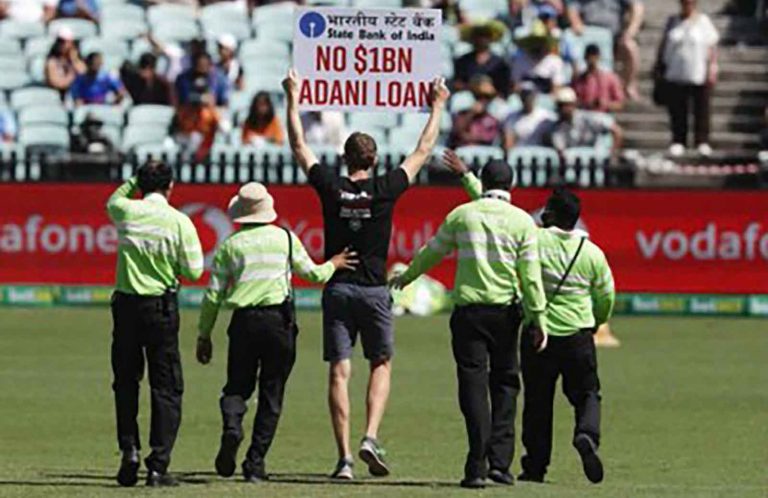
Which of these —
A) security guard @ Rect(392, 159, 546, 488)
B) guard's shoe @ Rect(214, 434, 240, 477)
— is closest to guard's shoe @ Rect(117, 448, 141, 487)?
guard's shoe @ Rect(214, 434, 240, 477)

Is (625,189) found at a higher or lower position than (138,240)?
lower

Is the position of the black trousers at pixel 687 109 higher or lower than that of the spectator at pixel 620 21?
lower

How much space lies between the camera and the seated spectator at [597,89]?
3409 centimetres

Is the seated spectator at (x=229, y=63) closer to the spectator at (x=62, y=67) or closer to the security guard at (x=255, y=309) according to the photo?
the spectator at (x=62, y=67)

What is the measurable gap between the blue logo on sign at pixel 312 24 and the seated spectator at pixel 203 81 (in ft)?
58.1

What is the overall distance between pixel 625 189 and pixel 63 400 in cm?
1142

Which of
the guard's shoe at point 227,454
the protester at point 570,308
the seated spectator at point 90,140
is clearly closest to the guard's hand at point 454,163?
the protester at point 570,308

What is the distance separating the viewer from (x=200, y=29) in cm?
3666

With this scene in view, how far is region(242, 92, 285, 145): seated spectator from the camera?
33.1 metres

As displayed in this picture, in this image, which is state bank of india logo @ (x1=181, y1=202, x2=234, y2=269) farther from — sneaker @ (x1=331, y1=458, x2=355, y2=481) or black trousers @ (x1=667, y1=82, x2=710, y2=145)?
sneaker @ (x1=331, y1=458, x2=355, y2=481)

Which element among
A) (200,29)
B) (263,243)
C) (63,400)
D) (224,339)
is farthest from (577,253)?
(200,29)

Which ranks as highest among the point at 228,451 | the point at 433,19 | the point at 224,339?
the point at 433,19

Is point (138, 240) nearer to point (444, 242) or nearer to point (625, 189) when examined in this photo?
point (444, 242)

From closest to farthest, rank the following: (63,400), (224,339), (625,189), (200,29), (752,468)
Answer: (752,468) < (63,400) < (224,339) < (625,189) < (200,29)
